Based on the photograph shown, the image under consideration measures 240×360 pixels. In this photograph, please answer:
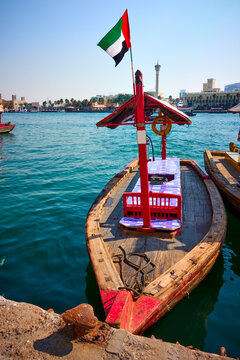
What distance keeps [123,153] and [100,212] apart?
21.9 m

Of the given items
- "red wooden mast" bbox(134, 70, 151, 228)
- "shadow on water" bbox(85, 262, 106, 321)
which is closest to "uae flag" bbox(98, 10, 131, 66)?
"red wooden mast" bbox(134, 70, 151, 228)

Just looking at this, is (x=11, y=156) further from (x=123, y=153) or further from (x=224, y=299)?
(x=224, y=299)

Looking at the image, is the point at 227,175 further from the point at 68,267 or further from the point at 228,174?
the point at 68,267

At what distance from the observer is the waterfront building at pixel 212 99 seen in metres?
152

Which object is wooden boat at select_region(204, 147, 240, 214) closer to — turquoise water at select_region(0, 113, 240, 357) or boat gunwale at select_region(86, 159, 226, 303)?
turquoise water at select_region(0, 113, 240, 357)

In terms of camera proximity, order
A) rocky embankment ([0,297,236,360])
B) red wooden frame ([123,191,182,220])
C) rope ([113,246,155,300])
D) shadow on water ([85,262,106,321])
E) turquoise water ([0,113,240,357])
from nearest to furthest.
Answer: rocky embankment ([0,297,236,360]) < rope ([113,246,155,300]) < turquoise water ([0,113,240,357]) < shadow on water ([85,262,106,321]) < red wooden frame ([123,191,182,220])

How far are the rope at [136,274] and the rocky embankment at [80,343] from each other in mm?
1185

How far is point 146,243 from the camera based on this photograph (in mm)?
6148

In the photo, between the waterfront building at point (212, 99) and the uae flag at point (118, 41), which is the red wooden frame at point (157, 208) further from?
the waterfront building at point (212, 99)

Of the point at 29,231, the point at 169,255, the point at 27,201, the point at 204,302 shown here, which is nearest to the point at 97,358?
the point at 169,255

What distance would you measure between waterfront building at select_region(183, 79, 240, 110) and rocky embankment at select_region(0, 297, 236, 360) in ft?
537

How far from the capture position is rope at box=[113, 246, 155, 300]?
440 cm

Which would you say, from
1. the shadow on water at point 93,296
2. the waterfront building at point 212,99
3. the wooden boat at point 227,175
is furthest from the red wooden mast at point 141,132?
the waterfront building at point 212,99

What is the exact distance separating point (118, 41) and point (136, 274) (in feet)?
16.5
